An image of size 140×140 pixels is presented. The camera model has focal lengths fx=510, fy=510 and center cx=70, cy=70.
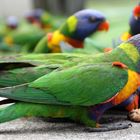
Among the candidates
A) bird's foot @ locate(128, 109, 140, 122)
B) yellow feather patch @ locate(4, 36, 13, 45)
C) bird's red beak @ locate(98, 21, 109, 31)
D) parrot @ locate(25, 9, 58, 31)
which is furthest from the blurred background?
bird's foot @ locate(128, 109, 140, 122)

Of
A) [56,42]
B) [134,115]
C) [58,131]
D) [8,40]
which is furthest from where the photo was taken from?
[8,40]

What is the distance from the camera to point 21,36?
660 cm

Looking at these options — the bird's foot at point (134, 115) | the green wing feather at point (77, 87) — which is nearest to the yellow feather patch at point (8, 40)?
the bird's foot at point (134, 115)

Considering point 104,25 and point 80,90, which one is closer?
point 80,90

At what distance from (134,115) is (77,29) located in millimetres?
1668

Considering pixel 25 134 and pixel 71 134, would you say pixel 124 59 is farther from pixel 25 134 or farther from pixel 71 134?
pixel 25 134

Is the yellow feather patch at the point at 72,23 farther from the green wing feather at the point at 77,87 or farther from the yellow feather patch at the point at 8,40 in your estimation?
the yellow feather patch at the point at 8,40

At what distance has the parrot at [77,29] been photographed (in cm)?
427

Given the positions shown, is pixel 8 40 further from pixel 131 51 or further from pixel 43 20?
pixel 131 51

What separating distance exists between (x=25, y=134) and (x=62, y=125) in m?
0.25

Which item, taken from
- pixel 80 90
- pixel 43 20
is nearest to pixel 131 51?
pixel 80 90

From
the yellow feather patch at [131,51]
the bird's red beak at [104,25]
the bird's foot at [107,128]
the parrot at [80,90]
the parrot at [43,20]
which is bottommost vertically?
the parrot at [43,20]

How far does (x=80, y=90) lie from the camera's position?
256cm

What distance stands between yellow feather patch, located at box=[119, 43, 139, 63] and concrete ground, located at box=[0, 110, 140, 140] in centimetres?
36
